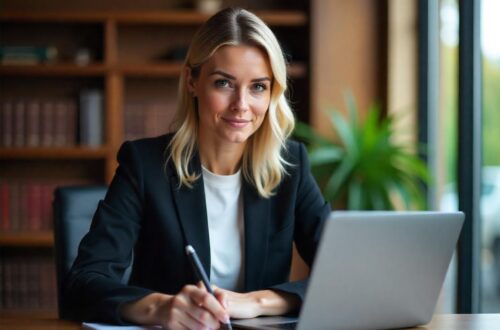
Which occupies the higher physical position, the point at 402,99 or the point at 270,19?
the point at 270,19

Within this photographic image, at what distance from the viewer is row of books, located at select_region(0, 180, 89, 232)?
4.84m

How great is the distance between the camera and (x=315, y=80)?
4.76m

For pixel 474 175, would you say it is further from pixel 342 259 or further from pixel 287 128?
pixel 342 259

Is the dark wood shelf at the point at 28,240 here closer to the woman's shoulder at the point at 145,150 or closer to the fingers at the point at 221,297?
the woman's shoulder at the point at 145,150

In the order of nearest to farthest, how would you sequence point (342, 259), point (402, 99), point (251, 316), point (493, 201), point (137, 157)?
point (342, 259) < point (251, 316) < point (137, 157) < point (493, 201) < point (402, 99)

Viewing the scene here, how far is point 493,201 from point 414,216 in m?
2.49

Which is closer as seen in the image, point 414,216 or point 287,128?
point 414,216

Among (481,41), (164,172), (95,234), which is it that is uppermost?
(481,41)

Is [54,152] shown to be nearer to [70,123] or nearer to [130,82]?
[70,123]

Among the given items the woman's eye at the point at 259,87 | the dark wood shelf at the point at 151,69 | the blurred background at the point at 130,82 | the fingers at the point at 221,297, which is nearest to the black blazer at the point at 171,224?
the woman's eye at the point at 259,87

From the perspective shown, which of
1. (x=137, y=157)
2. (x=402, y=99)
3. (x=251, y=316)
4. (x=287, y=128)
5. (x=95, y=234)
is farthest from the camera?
(x=402, y=99)

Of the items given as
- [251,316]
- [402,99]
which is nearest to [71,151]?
[402,99]

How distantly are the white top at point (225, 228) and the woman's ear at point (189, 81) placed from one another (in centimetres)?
19

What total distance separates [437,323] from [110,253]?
72cm
